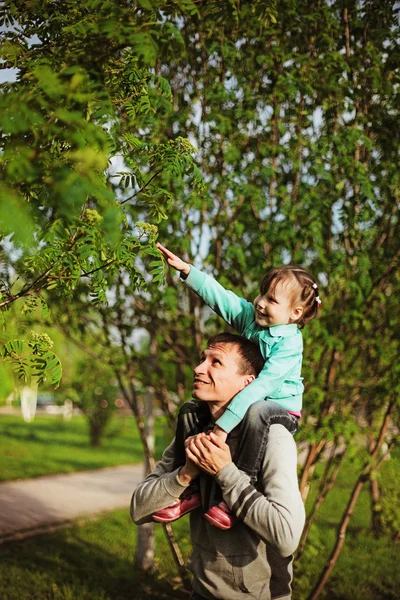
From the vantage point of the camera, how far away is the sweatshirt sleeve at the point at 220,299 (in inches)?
108

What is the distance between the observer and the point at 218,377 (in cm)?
236

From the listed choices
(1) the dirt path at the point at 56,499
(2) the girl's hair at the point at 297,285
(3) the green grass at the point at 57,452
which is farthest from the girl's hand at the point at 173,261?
(3) the green grass at the point at 57,452

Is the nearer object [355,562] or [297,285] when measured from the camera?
[297,285]

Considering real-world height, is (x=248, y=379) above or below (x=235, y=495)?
above

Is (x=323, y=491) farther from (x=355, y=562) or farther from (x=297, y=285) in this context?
(x=297, y=285)

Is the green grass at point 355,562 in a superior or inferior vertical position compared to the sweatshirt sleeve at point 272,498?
inferior

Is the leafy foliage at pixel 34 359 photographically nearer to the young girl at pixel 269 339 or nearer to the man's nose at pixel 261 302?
the young girl at pixel 269 339

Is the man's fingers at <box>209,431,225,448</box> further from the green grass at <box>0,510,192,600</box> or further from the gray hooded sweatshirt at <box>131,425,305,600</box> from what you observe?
the green grass at <box>0,510,192,600</box>

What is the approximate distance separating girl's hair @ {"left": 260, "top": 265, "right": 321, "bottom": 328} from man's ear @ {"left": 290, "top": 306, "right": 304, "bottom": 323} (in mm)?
16

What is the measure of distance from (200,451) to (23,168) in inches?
48.0

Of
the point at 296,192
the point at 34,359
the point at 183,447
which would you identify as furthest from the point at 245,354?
the point at 296,192

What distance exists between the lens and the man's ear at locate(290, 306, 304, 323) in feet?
8.64

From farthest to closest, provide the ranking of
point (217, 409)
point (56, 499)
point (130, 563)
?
1. point (56, 499)
2. point (130, 563)
3. point (217, 409)

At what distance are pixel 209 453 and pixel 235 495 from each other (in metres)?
0.18
